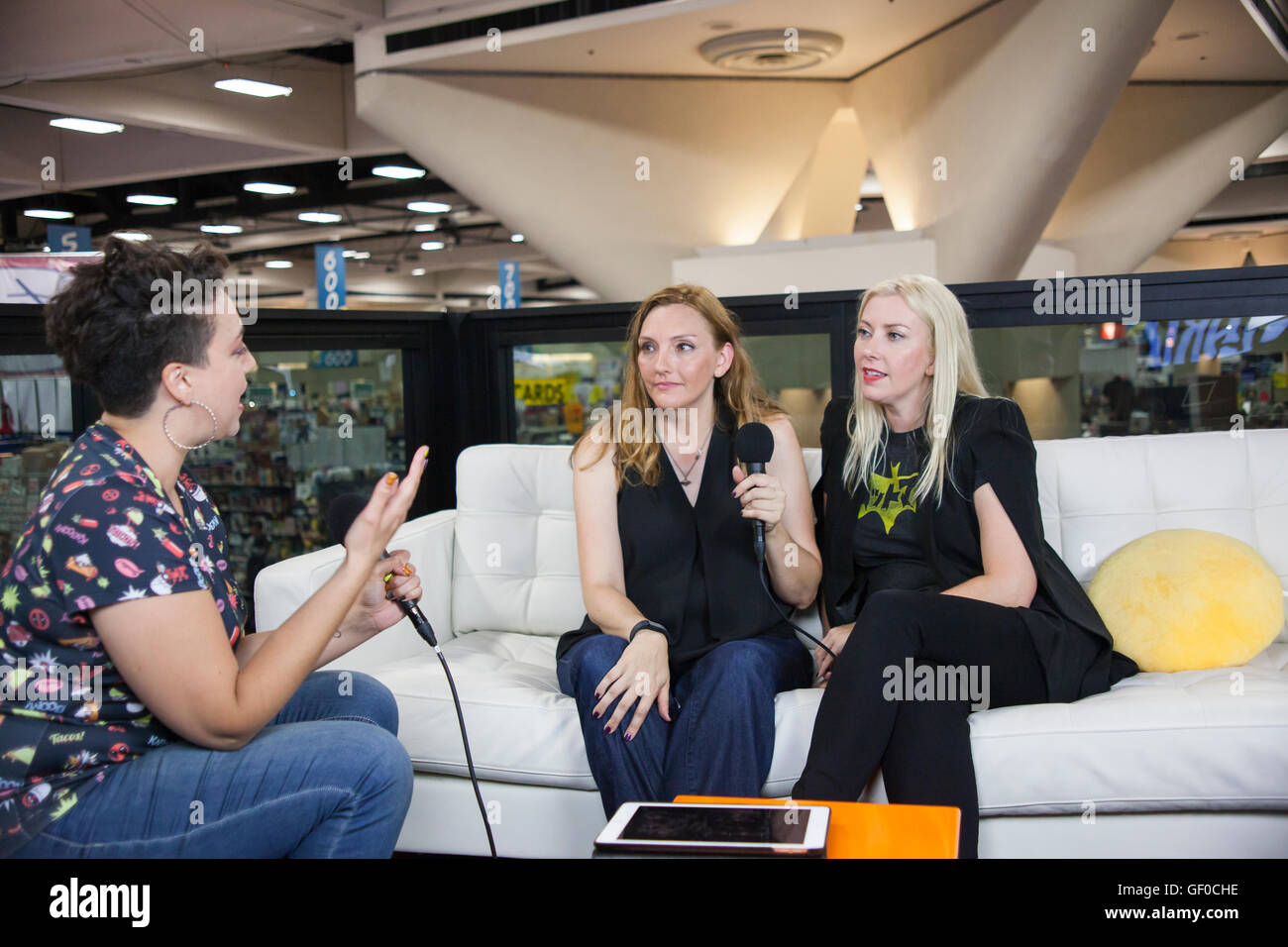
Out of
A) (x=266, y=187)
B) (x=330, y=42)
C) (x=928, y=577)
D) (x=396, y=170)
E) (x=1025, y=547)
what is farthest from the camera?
(x=266, y=187)

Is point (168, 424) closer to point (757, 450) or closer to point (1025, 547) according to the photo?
point (757, 450)

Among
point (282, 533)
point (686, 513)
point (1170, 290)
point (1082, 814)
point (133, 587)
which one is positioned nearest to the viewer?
point (133, 587)

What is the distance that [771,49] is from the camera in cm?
789

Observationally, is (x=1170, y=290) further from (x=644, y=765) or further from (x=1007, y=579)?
(x=644, y=765)

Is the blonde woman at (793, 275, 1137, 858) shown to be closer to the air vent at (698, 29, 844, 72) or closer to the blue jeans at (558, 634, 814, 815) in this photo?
the blue jeans at (558, 634, 814, 815)

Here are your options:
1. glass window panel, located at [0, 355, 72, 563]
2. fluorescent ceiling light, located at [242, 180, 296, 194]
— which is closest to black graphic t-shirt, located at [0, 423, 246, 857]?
glass window panel, located at [0, 355, 72, 563]

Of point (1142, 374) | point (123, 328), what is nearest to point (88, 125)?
point (1142, 374)

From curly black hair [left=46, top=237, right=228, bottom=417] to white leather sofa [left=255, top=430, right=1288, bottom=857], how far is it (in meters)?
1.05

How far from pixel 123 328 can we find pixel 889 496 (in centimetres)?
157

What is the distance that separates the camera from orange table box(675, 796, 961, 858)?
4.40 feet

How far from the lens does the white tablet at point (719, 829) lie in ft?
4.06
